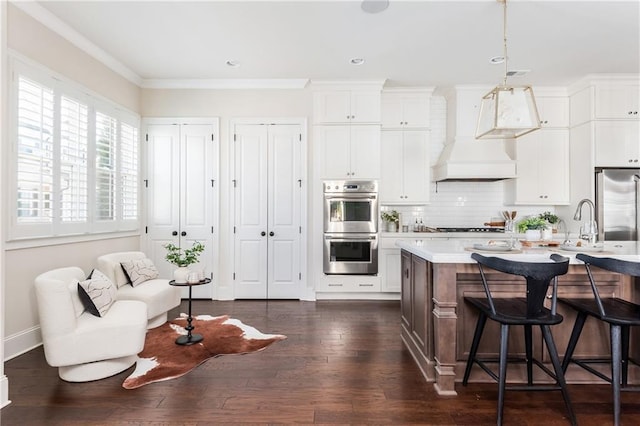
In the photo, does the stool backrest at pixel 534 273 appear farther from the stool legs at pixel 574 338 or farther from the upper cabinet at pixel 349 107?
the upper cabinet at pixel 349 107

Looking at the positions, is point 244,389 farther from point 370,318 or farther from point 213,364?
point 370,318

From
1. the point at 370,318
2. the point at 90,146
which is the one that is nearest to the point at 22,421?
the point at 90,146

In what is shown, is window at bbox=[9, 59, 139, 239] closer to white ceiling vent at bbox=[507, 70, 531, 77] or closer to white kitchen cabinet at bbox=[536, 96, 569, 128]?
white ceiling vent at bbox=[507, 70, 531, 77]

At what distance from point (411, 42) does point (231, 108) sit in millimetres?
2559

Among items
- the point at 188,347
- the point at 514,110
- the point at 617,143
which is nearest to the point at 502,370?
the point at 514,110

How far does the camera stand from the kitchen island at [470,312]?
2.36 metres

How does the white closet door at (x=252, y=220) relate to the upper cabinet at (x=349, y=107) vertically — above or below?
below

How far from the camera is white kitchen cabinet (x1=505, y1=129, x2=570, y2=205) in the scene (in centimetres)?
493

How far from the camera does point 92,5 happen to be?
3.03m

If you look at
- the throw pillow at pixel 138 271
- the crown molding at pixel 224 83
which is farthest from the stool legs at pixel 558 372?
the crown molding at pixel 224 83

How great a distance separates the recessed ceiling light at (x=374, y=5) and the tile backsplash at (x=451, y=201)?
2.56 metres

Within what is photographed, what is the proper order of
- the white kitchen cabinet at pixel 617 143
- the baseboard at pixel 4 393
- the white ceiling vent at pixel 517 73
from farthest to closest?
the white kitchen cabinet at pixel 617 143, the white ceiling vent at pixel 517 73, the baseboard at pixel 4 393

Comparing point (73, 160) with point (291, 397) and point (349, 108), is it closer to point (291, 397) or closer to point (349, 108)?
point (291, 397)

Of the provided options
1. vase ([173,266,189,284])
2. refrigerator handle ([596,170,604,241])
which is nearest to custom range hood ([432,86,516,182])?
refrigerator handle ([596,170,604,241])
